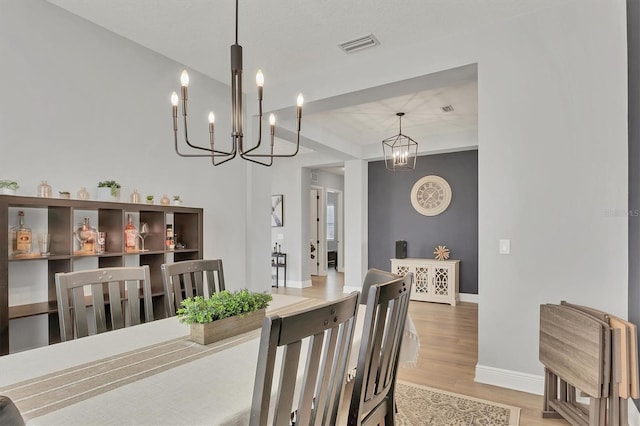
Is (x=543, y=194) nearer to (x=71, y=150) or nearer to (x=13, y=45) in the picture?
(x=71, y=150)

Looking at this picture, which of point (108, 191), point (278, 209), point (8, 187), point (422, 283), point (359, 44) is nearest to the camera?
point (8, 187)

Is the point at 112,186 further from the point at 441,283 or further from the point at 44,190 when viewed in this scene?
the point at 441,283

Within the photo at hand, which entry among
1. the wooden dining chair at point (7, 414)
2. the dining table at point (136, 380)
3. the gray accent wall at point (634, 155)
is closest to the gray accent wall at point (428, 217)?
Result: the gray accent wall at point (634, 155)

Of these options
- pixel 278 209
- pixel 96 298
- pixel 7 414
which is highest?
pixel 278 209

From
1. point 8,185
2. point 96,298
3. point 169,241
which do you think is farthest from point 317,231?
point 96,298

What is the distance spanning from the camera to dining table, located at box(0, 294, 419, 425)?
1020 mm

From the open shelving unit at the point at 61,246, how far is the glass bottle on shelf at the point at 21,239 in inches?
1.3

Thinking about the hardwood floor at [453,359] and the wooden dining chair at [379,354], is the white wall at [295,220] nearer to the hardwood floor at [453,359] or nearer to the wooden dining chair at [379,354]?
the hardwood floor at [453,359]

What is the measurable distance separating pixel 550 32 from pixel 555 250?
5.15 feet

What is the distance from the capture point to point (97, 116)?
2.98m

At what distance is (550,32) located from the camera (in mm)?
2707

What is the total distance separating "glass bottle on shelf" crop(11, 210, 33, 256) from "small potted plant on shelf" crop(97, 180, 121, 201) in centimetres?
53

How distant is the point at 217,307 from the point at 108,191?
1.76 metres

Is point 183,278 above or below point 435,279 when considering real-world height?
above
